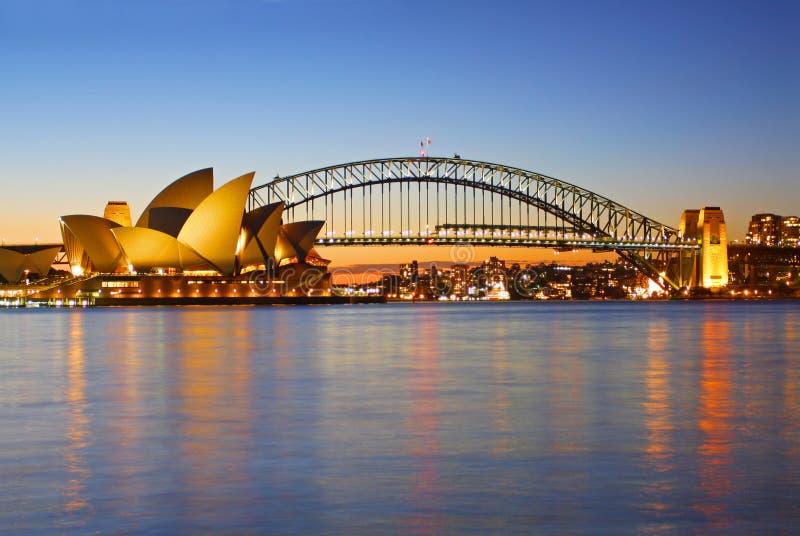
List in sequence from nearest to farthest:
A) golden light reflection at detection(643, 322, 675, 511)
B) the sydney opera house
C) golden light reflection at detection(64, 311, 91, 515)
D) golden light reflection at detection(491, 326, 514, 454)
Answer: golden light reflection at detection(64, 311, 91, 515) → golden light reflection at detection(643, 322, 675, 511) → golden light reflection at detection(491, 326, 514, 454) → the sydney opera house

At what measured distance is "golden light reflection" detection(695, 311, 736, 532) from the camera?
8055 millimetres

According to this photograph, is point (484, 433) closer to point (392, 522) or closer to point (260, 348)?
point (392, 522)

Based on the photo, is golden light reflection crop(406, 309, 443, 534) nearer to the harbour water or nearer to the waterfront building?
the harbour water

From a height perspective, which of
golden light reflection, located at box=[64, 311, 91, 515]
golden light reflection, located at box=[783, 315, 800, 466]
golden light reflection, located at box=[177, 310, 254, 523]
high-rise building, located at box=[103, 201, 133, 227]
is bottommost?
golden light reflection, located at box=[783, 315, 800, 466]

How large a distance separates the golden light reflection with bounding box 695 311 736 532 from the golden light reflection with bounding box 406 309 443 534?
2.05 metres

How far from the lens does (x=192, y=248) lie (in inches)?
3130

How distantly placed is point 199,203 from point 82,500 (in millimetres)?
70453

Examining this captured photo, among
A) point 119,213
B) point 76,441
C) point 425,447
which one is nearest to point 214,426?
point 76,441

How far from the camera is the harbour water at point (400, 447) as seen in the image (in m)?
7.87

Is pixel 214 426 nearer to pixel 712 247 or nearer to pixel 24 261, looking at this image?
pixel 24 261

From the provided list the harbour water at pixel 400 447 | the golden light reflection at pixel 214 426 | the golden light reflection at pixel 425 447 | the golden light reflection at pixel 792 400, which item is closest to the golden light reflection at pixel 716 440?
the harbour water at pixel 400 447

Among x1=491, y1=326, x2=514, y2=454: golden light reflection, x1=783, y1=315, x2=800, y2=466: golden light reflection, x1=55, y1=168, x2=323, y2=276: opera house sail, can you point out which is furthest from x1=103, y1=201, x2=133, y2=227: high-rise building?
x1=783, y1=315, x2=800, y2=466: golden light reflection

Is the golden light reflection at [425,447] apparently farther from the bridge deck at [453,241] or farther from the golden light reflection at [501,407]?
the bridge deck at [453,241]

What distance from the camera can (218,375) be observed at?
2072 cm
